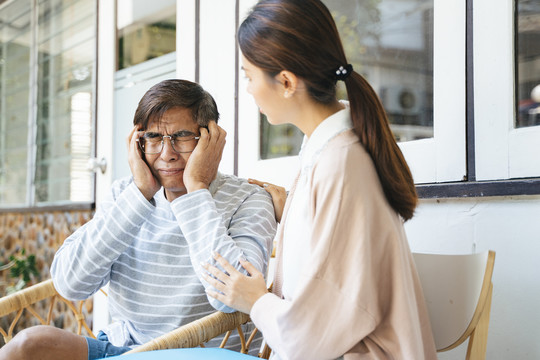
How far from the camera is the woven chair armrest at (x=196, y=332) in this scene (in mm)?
1254

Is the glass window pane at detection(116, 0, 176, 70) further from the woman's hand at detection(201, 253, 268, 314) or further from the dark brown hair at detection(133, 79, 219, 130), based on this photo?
the woman's hand at detection(201, 253, 268, 314)

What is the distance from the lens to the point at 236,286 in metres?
1.20

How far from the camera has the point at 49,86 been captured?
4.60m

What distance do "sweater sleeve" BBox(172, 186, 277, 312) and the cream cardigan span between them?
0.42 m

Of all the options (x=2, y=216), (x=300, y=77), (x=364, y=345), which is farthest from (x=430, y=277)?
(x=2, y=216)

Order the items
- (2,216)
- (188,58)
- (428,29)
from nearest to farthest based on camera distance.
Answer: (428,29)
(188,58)
(2,216)

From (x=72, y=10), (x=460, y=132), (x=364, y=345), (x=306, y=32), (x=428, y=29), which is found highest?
(x=72, y=10)

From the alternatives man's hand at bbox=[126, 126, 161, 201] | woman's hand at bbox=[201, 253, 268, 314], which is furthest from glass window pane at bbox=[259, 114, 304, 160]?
woman's hand at bbox=[201, 253, 268, 314]

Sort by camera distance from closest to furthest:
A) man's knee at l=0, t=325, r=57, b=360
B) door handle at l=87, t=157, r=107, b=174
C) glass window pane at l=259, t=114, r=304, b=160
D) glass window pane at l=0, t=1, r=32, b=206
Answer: man's knee at l=0, t=325, r=57, b=360 < glass window pane at l=259, t=114, r=304, b=160 < door handle at l=87, t=157, r=107, b=174 < glass window pane at l=0, t=1, r=32, b=206

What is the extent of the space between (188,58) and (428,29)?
1486 mm

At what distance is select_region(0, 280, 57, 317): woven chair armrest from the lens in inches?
65.2

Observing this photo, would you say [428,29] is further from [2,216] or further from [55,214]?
[2,216]

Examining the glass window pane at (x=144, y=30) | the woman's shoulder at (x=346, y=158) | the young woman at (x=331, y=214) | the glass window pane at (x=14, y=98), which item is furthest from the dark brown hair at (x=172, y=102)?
the glass window pane at (x=14, y=98)

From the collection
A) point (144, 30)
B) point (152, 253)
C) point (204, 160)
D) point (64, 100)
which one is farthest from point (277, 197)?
point (64, 100)
